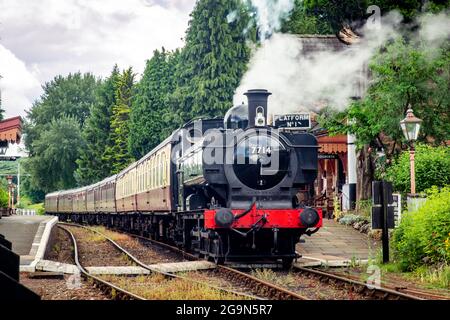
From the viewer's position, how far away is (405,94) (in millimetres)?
20469

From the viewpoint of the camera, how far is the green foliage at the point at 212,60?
42281 mm

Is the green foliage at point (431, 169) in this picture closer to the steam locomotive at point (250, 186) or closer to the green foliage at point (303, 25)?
the steam locomotive at point (250, 186)

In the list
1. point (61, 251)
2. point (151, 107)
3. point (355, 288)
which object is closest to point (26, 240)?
point (61, 251)

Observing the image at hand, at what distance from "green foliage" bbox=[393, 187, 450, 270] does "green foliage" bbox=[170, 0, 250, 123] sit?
2855cm

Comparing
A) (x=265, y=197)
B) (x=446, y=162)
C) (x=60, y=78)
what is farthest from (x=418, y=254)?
(x=60, y=78)

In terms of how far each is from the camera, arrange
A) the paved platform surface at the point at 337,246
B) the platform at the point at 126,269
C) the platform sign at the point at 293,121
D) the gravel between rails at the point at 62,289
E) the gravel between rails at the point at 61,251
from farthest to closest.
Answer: the gravel between rails at the point at 61,251
the paved platform surface at the point at 337,246
the platform sign at the point at 293,121
the platform at the point at 126,269
the gravel between rails at the point at 62,289

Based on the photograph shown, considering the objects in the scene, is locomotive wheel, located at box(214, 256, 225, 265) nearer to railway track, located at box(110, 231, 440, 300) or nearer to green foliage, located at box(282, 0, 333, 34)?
railway track, located at box(110, 231, 440, 300)

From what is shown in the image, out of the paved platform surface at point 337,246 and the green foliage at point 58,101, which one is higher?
the green foliage at point 58,101

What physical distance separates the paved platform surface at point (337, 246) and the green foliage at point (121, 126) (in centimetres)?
3421

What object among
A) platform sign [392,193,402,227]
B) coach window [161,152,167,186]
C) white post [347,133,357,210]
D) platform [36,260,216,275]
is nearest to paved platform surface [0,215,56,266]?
platform [36,260,216,275]

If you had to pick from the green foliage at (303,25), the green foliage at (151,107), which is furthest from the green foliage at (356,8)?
the green foliage at (151,107)

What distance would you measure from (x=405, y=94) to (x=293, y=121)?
6.33m

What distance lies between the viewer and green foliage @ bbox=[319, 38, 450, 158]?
20312 millimetres
